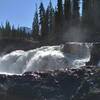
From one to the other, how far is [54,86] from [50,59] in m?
18.1

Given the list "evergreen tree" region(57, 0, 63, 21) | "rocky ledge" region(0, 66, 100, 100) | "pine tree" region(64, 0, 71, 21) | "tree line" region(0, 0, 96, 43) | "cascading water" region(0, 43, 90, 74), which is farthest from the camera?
"evergreen tree" region(57, 0, 63, 21)

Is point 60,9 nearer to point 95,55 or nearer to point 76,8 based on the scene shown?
point 76,8

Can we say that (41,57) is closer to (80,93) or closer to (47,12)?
(80,93)

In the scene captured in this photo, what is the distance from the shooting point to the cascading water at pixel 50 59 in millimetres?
42500

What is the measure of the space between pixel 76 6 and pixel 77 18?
422cm

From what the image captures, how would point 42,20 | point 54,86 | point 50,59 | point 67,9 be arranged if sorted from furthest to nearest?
point 42,20, point 67,9, point 50,59, point 54,86

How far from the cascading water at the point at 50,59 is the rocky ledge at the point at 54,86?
1264 cm

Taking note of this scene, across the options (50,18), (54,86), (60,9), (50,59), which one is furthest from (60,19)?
(54,86)

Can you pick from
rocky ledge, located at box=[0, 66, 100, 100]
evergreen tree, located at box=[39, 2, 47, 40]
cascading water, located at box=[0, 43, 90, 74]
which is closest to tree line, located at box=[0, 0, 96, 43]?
evergreen tree, located at box=[39, 2, 47, 40]

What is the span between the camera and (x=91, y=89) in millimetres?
24406

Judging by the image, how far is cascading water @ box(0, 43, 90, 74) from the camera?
4250 cm

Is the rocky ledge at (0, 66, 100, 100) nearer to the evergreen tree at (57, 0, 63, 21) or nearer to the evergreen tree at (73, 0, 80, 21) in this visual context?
the evergreen tree at (73, 0, 80, 21)

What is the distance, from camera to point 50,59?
43906 millimetres

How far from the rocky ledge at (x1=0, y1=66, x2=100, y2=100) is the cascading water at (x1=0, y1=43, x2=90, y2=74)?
1264 centimetres
